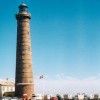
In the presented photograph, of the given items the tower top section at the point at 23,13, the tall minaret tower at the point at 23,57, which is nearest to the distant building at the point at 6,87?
Result: the tall minaret tower at the point at 23,57

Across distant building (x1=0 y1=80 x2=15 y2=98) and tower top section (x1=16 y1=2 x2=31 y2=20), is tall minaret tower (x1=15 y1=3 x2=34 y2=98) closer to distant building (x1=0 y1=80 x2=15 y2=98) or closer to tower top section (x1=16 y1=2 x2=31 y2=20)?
tower top section (x1=16 y1=2 x2=31 y2=20)

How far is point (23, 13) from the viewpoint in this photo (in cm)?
5978

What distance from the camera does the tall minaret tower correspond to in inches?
2280

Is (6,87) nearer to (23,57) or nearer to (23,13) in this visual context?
(23,57)

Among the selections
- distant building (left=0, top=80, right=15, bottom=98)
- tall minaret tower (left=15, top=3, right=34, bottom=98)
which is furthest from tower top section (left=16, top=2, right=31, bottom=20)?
distant building (left=0, top=80, right=15, bottom=98)

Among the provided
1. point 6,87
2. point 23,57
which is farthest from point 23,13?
point 6,87

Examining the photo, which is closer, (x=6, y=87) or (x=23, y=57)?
(x=23, y=57)

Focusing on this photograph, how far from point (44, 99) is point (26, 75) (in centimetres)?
695

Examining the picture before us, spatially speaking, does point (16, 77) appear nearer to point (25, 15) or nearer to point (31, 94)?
point (31, 94)

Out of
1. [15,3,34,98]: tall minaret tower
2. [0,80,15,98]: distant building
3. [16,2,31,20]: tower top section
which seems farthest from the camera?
[0,80,15,98]: distant building

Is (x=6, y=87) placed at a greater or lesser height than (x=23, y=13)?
lesser

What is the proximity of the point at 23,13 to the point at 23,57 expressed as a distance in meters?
10.2

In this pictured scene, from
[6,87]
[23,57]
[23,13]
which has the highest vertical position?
[23,13]

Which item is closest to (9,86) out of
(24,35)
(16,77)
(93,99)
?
(16,77)
